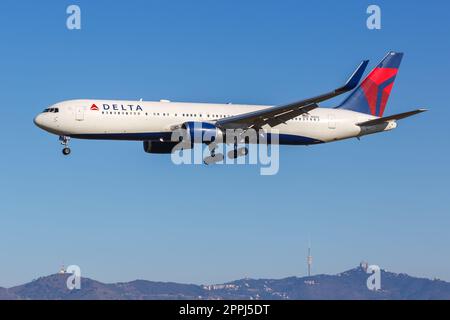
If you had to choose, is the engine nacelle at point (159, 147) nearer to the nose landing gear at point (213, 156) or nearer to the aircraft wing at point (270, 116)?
the nose landing gear at point (213, 156)

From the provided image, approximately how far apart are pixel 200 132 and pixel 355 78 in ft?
46.9

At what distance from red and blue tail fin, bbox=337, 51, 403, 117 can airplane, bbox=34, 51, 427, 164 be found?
2.60 metres

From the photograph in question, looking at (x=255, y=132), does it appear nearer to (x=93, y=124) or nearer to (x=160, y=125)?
(x=160, y=125)

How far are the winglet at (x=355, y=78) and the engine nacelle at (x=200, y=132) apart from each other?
1341cm

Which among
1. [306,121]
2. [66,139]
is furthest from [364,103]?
[66,139]

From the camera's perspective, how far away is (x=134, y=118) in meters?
64.9

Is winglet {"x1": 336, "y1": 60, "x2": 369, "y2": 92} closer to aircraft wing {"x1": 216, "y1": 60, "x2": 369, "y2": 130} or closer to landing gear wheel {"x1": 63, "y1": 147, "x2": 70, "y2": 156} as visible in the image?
aircraft wing {"x1": 216, "y1": 60, "x2": 369, "y2": 130}

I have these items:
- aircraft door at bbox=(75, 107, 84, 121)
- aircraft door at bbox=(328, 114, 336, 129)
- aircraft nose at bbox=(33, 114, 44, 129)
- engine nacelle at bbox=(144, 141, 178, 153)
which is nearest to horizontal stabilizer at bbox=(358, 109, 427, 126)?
aircraft door at bbox=(328, 114, 336, 129)

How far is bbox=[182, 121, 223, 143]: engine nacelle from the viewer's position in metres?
64.6

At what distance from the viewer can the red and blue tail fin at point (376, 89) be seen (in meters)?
78.7

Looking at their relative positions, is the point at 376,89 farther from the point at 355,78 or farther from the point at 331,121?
the point at 355,78
